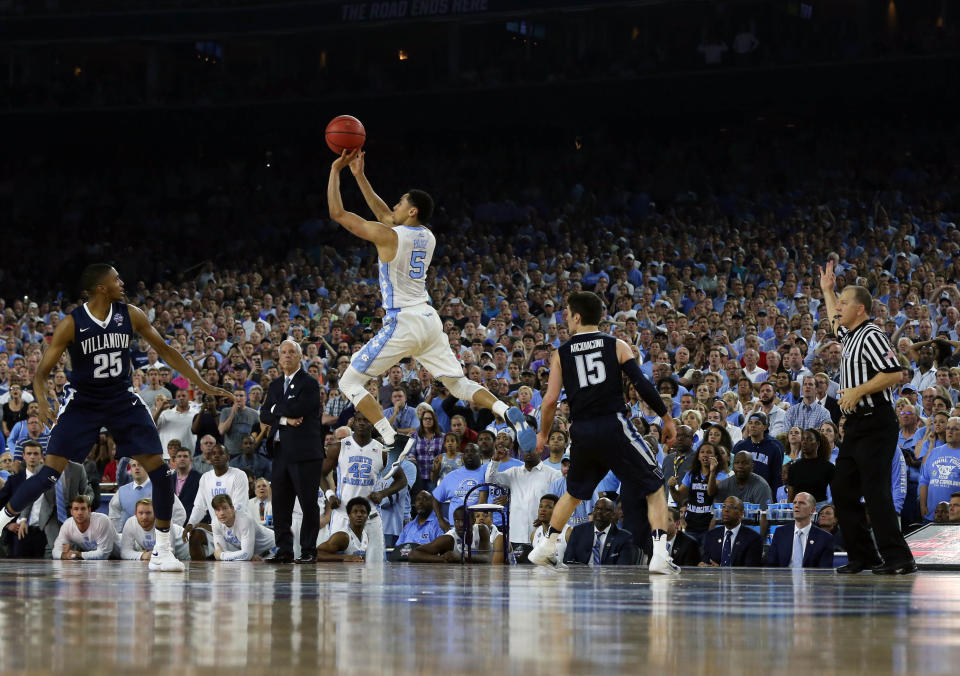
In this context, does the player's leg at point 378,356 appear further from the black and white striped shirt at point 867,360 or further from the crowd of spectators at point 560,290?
the black and white striped shirt at point 867,360

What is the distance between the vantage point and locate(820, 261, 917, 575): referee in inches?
312

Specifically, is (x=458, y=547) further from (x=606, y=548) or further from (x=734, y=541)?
(x=734, y=541)

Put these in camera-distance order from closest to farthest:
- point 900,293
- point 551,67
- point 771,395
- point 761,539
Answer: point 761,539, point 771,395, point 900,293, point 551,67

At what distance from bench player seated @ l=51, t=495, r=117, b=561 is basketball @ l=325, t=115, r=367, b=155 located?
5.35 metres

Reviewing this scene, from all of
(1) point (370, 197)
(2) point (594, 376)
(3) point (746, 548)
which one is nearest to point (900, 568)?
(2) point (594, 376)

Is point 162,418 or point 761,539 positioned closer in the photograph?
point 761,539

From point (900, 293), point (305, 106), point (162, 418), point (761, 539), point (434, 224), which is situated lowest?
point (761, 539)

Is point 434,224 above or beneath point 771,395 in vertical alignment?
above

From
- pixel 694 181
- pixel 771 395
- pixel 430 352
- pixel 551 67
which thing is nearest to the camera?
pixel 430 352

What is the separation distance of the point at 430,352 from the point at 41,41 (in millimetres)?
26772

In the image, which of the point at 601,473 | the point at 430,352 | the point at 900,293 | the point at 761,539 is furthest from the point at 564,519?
the point at 900,293

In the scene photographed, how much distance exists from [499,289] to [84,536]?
9.44 meters

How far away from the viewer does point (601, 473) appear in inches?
326

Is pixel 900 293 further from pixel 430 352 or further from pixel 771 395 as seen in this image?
pixel 430 352
